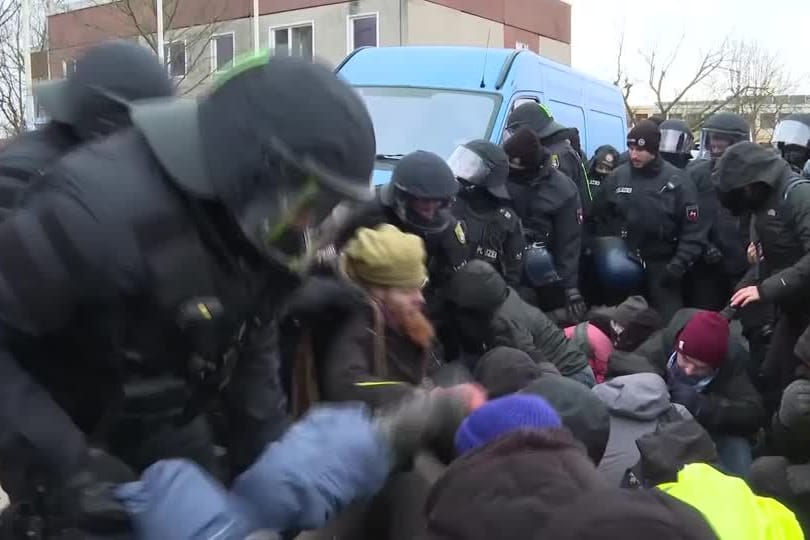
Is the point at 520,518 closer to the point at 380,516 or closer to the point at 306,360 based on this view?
the point at 380,516

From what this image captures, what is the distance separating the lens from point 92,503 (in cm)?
147

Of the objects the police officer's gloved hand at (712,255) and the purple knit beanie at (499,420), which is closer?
the purple knit beanie at (499,420)

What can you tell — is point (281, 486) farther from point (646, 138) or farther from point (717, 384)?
point (646, 138)

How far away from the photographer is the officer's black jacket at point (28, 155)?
2.19 m

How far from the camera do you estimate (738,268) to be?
5.85 m

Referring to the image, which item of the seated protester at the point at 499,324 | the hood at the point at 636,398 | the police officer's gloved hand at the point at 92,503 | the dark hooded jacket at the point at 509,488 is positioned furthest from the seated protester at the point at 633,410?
the police officer's gloved hand at the point at 92,503

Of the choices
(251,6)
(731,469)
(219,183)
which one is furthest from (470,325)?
(251,6)

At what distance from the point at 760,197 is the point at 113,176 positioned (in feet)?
12.7

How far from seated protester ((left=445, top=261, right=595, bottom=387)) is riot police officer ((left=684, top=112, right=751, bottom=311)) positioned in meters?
2.19

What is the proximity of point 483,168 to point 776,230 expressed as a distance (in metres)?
1.48

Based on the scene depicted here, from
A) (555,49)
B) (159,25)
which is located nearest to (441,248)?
(159,25)

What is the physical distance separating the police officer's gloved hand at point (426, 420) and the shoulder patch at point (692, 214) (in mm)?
3941

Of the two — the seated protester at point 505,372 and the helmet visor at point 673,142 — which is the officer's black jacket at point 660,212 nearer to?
the helmet visor at point 673,142

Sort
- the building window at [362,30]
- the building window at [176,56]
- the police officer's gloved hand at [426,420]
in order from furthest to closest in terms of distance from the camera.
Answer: the building window at [362,30] → the building window at [176,56] → the police officer's gloved hand at [426,420]
